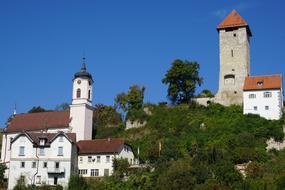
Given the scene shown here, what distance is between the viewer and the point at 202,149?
6125cm

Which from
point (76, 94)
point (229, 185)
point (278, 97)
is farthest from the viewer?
point (76, 94)

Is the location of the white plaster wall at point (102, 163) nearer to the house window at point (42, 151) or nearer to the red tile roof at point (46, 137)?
the red tile roof at point (46, 137)

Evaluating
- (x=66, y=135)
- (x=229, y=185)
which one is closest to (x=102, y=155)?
(x=66, y=135)

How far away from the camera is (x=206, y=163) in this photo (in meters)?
57.7

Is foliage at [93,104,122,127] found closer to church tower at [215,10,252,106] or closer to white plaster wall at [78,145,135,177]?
white plaster wall at [78,145,135,177]

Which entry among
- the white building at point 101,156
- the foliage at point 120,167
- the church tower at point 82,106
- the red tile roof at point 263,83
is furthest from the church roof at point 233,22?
the foliage at point 120,167

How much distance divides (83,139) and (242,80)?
76.3 ft

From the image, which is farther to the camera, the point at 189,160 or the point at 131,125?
the point at 131,125

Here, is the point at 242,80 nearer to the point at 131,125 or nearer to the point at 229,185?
the point at 131,125

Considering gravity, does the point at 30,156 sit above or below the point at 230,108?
below

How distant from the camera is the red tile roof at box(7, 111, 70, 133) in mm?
76062

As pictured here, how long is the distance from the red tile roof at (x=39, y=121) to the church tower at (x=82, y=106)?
132 centimetres

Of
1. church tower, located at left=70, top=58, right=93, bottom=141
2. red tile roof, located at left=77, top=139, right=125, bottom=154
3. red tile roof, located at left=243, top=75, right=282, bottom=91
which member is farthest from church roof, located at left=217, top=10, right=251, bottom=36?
red tile roof, located at left=77, top=139, right=125, bottom=154

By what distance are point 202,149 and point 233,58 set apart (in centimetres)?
2272
